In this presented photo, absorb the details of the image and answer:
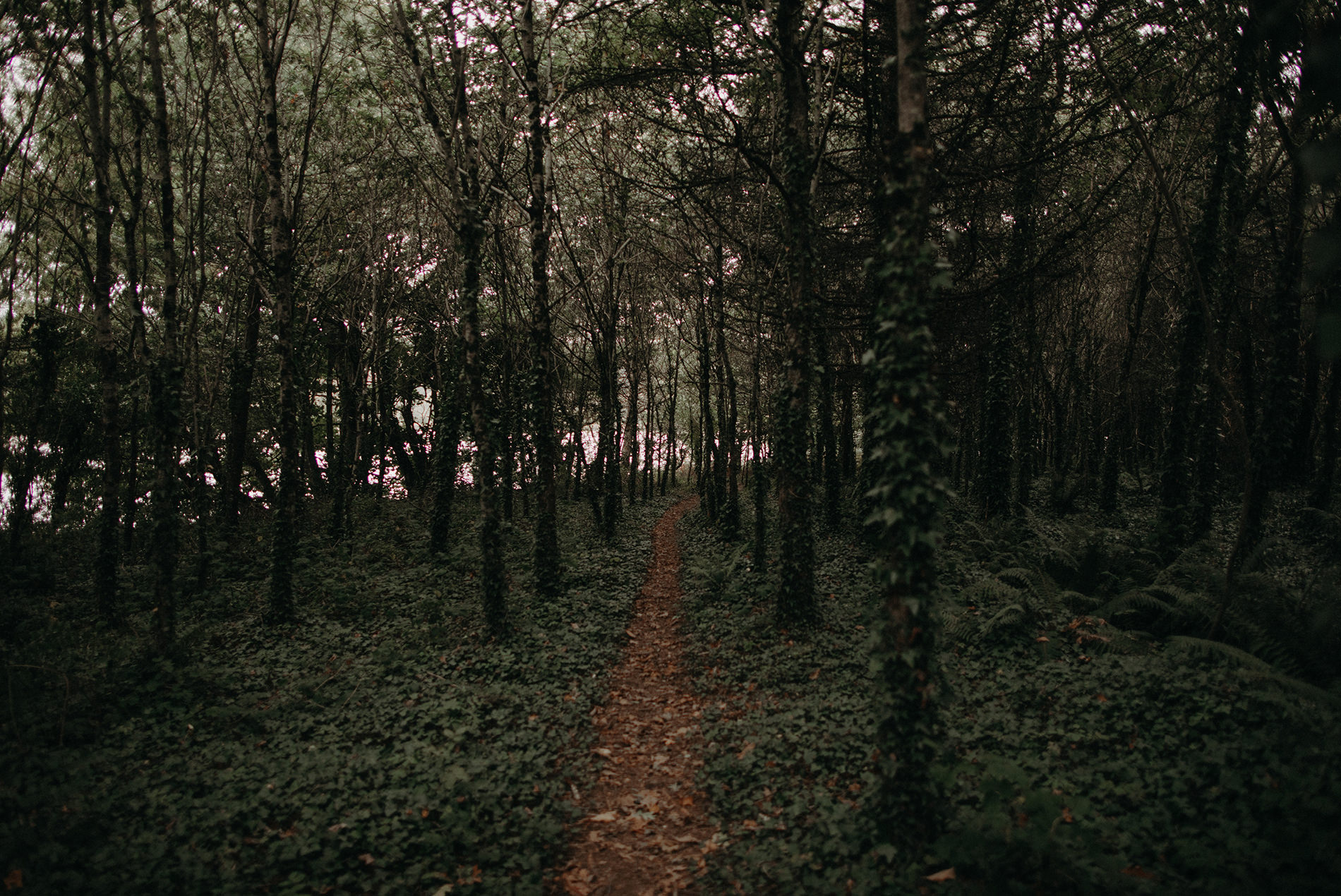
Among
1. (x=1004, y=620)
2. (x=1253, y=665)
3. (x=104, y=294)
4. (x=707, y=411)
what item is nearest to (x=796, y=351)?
(x=1004, y=620)

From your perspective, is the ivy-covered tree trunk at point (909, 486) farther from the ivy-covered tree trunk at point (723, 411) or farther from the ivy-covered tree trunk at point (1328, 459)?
the ivy-covered tree trunk at point (1328, 459)

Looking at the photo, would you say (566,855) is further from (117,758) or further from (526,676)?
(117,758)

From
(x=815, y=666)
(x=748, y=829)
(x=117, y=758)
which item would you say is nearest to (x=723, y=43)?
(x=815, y=666)

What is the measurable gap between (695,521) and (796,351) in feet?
44.2

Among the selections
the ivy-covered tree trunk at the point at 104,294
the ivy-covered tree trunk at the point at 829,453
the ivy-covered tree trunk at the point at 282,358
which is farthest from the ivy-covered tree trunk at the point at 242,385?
the ivy-covered tree trunk at the point at 829,453

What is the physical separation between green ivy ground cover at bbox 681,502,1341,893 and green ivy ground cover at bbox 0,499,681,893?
195cm

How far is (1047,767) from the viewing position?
5023mm

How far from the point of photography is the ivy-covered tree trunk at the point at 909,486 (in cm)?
437

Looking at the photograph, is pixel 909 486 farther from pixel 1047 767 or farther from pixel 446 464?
pixel 446 464

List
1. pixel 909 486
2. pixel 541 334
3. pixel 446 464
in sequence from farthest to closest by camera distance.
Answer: pixel 446 464, pixel 541 334, pixel 909 486

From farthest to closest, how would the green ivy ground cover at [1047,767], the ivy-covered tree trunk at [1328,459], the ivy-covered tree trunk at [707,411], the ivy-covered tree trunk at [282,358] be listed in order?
1. the ivy-covered tree trunk at [707,411]
2. the ivy-covered tree trunk at [1328,459]
3. the ivy-covered tree trunk at [282,358]
4. the green ivy ground cover at [1047,767]

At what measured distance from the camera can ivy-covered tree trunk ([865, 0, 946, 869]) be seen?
4.37 metres

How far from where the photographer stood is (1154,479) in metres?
21.4

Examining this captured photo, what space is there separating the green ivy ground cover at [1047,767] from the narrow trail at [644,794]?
284 millimetres
